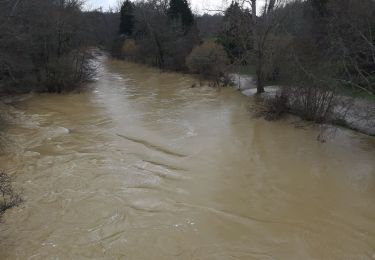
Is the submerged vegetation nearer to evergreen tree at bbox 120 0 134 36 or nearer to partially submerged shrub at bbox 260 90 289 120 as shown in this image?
partially submerged shrub at bbox 260 90 289 120

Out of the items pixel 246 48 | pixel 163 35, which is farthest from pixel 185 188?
pixel 163 35

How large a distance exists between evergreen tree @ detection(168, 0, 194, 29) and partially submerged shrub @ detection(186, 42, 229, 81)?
11106 mm

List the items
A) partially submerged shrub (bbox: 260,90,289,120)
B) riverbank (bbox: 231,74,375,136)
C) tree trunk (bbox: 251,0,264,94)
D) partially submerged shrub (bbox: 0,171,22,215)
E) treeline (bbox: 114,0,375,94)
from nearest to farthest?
1. partially submerged shrub (bbox: 0,171,22,215)
2. treeline (bbox: 114,0,375,94)
3. riverbank (bbox: 231,74,375,136)
4. partially submerged shrub (bbox: 260,90,289,120)
5. tree trunk (bbox: 251,0,264,94)

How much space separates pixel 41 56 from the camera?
26734mm

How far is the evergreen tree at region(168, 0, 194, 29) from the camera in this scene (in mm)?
41103

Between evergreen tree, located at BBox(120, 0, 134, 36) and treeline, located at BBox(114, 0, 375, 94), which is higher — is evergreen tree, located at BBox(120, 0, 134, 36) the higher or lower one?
the higher one

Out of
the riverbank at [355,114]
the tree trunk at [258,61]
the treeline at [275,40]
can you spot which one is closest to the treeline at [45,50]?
A: the treeline at [275,40]

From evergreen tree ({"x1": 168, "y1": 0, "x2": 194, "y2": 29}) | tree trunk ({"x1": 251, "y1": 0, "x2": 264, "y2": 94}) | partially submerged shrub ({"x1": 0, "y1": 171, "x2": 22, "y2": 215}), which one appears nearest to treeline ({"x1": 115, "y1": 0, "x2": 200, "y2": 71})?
evergreen tree ({"x1": 168, "y1": 0, "x2": 194, "y2": 29})

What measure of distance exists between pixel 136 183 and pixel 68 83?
657 inches

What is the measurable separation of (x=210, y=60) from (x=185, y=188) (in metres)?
20.4

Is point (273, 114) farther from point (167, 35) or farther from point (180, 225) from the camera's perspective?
point (167, 35)

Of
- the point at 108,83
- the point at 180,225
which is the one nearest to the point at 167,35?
the point at 108,83

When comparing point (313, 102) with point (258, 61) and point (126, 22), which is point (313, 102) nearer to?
point (258, 61)

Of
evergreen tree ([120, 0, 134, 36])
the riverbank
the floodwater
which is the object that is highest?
evergreen tree ([120, 0, 134, 36])
